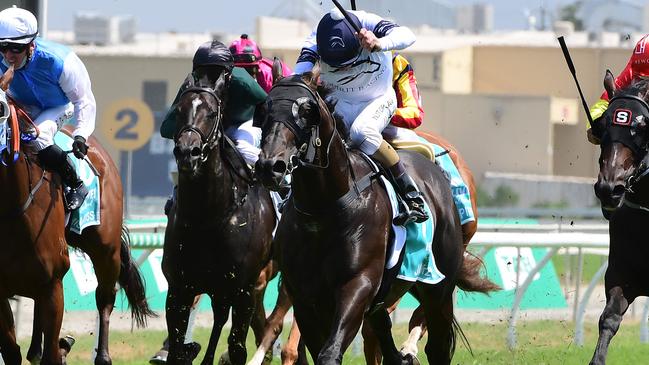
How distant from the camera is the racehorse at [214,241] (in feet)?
25.4

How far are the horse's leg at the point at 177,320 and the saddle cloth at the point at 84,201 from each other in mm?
786

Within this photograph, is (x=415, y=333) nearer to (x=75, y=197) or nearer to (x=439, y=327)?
(x=439, y=327)

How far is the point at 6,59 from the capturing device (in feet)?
24.4

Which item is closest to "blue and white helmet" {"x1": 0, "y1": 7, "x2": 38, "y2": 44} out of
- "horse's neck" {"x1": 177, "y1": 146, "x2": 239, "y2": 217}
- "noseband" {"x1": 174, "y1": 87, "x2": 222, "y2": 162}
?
"noseband" {"x1": 174, "y1": 87, "x2": 222, "y2": 162}

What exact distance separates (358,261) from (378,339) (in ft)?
3.70

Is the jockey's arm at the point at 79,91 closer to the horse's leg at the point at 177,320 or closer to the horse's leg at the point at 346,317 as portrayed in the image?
the horse's leg at the point at 177,320

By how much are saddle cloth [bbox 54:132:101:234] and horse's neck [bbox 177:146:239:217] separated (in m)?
0.72

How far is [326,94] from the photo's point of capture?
6.77 m

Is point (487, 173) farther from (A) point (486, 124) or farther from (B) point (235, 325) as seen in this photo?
(B) point (235, 325)

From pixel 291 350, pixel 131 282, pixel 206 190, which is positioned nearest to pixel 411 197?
pixel 206 190

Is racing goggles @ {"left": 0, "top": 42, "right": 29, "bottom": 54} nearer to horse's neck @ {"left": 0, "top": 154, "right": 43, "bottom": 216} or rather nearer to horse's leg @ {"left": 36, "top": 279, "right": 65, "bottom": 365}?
horse's neck @ {"left": 0, "top": 154, "right": 43, "bottom": 216}

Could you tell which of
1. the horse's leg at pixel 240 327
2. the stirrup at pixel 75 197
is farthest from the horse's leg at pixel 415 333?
the stirrup at pixel 75 197

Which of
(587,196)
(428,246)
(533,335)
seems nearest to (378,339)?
(428,246)

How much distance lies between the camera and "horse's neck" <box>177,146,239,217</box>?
7.78m
